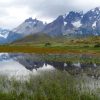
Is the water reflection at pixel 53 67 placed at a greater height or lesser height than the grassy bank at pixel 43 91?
lesser

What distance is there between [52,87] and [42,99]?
14.7ft

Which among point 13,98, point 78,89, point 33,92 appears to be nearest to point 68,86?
point 78,89

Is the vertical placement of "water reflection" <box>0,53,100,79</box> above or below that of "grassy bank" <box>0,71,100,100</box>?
below

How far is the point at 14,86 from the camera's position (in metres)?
32.6

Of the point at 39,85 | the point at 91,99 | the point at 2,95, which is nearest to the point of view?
the point at 91,99

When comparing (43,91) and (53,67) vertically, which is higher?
(43,91)

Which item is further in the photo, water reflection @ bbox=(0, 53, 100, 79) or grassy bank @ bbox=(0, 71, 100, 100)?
water reflection @ bbox=(0, 53, 100, 79)

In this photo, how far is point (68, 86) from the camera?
3098cm

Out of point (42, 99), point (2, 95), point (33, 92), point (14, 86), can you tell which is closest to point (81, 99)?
point (42, 99)

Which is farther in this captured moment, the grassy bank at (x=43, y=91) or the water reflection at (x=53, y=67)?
the water reflection at (x=53, y=67)

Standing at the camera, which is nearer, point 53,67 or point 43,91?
point 43,91

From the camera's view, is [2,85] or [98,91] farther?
[2,85]

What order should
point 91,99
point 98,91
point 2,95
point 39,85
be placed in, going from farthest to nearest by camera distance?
point 39,85 < point 98,91 < point 2,95 < point 91,99

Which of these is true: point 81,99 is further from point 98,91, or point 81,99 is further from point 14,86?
point 14,86
